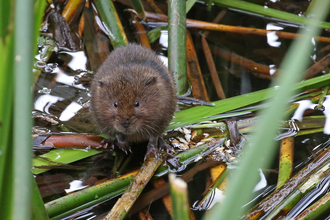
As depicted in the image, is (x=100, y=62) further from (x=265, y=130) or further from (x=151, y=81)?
(x=265, y=130)

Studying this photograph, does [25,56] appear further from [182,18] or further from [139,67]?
[182,18]

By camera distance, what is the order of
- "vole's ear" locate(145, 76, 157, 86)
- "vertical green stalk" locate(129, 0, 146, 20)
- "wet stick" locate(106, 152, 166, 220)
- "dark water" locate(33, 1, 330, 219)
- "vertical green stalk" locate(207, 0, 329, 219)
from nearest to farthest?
"vertical green stalk" locate(207, 0, 329, 219) → "wet stick" locate(106, 152, 166, 220) → "dark water" locate(33, 1, 330, 219) → "vole's ear" locate(145, 76, 157, 86) → "vertical green stalk" locate(129, 0, 146, 20)

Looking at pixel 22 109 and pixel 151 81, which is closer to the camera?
pixel 22 109

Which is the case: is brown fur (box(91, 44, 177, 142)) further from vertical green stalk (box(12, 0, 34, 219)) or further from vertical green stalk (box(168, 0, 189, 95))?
vertical green stalk (box(12, 0, 34, 219))

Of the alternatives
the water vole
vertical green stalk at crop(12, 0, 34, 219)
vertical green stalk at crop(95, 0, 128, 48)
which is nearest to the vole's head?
the water vole

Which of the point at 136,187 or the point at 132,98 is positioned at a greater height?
the point at 132,98

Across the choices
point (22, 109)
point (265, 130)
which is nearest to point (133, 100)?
point (22, 109)

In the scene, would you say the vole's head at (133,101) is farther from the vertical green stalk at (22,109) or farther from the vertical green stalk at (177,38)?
the vertical green stalk at (22,109)
